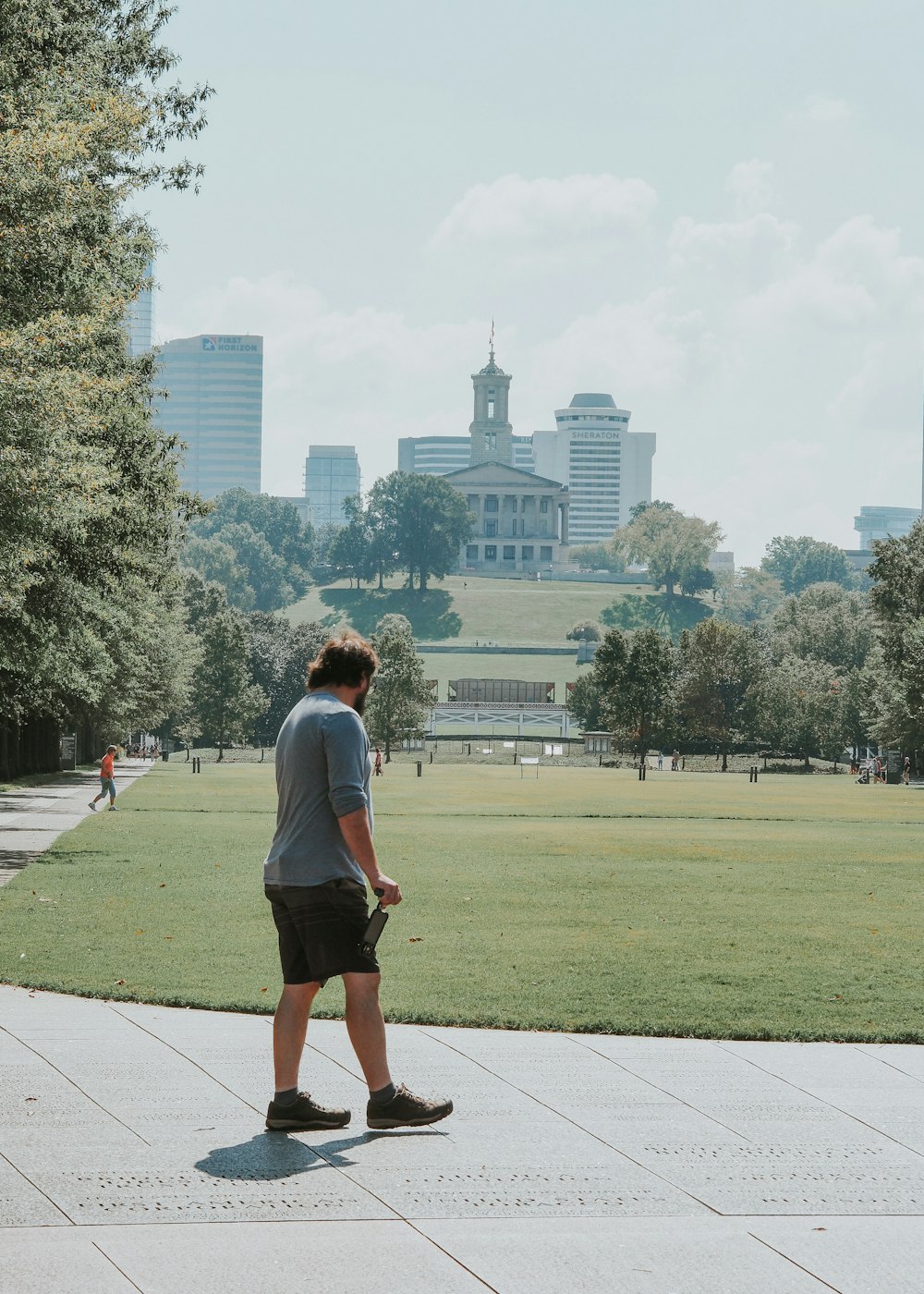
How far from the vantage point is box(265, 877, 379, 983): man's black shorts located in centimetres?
684

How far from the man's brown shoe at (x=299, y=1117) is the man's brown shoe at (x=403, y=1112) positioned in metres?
0.19

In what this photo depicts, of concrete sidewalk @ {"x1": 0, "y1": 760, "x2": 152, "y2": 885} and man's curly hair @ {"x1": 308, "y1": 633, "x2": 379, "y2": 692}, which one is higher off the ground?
man's curly hair @ {"x1": 308, "y1": 633, "x2": 379, "y2": 692}

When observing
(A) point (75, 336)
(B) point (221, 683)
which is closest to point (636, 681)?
(B) point (221, 683)

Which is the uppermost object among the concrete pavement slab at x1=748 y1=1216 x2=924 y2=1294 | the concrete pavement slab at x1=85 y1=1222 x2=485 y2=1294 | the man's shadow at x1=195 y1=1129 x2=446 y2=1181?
the concrete pavement slab at x1=748 y1=1216 x2=924 y2=1294

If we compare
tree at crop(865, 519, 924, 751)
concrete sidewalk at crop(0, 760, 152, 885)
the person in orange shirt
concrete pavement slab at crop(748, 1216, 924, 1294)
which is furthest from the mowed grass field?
tree at crop(865, 519, 924, 751)

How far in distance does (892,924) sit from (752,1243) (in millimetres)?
10392

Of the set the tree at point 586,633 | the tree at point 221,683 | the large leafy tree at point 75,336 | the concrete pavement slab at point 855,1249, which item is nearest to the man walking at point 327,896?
the concrete pavement slab at point 855,1249

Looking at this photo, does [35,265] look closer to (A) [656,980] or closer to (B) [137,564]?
(B) [137,564]

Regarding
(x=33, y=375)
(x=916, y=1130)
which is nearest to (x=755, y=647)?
(x=33, y=375)

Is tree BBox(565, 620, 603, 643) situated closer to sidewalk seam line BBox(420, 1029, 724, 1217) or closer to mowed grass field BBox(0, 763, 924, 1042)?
mowed grass field BBox(0, 763, 924, 1042)

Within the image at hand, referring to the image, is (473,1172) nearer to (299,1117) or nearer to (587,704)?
(299,1117)

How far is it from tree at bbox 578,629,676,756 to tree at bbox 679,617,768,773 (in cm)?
1876

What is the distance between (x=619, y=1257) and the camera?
5336mm

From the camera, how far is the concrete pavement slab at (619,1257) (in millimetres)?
5070
